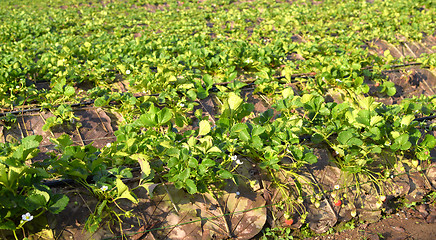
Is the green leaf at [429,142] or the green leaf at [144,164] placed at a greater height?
the green leaf at [144,164]

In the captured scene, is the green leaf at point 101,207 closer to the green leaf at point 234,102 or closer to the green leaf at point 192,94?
the green leaf at point 234,102

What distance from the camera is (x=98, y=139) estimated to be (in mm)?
3896

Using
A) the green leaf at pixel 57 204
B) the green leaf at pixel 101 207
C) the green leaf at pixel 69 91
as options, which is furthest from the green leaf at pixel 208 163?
the green leaf at pixel 69 91

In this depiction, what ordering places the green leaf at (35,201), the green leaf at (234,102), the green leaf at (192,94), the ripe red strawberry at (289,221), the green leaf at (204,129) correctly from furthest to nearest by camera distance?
the green leaf at (192,94)
the green leaf at (234,102)
the green leaf at (204,129)
the ripe red strawberry at (289,221)
the green leaf at (35,201)

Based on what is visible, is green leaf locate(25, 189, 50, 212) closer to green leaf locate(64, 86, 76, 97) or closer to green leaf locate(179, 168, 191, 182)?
green leaf locate(179, 168, 191, 182)

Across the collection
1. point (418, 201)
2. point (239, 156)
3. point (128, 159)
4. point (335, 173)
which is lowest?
point (418, 201)

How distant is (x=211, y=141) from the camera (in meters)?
3.05

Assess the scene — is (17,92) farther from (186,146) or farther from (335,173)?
(335,173)

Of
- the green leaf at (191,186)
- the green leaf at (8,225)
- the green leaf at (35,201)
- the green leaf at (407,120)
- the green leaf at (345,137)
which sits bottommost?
the green leaf at (407,120)

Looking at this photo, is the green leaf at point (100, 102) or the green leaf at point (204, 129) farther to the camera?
the green leaf at point (100, 102)

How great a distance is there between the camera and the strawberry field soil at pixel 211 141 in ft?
9.30

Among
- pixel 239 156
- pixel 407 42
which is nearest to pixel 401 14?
pixel 407 42

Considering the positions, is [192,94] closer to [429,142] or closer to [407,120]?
[407,120]

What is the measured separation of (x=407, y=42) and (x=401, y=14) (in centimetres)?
190
